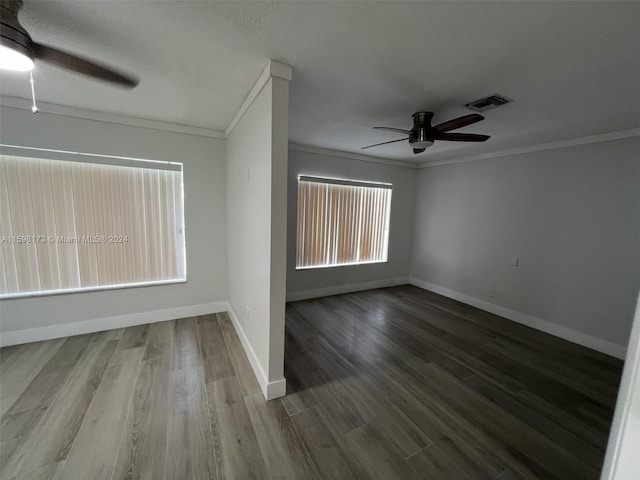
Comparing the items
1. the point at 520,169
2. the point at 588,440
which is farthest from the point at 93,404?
the point at 520,169

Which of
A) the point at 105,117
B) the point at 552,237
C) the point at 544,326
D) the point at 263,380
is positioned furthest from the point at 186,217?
the point at 544,326

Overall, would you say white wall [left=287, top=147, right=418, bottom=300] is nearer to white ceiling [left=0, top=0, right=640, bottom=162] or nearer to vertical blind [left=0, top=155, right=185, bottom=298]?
white ceiling [left=0, top=0, right=640, bottom=162]

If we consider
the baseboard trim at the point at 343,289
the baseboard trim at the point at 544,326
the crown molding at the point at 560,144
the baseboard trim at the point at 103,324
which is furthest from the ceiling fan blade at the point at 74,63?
the baseboard trim at the point at 544,326

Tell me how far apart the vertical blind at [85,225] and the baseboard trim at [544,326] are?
14.5ft

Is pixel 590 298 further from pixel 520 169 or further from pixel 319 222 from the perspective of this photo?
pixel 319 222

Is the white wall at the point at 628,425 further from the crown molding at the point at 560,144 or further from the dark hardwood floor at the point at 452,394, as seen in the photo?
the crown molding at the point at 560,144

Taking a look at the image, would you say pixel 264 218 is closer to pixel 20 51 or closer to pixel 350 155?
pixel 20 51

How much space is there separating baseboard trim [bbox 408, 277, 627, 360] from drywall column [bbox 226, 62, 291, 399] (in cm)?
351

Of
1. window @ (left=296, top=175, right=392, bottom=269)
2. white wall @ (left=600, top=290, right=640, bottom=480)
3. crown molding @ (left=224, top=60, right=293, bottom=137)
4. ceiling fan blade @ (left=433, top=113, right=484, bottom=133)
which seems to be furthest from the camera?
window @ (left=296, top=175, right=392, bottom=269)

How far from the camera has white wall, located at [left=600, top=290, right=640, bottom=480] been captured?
449mm

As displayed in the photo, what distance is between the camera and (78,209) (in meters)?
2.70

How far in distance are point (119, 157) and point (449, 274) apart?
5150mm

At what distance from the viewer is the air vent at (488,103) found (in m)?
2.06

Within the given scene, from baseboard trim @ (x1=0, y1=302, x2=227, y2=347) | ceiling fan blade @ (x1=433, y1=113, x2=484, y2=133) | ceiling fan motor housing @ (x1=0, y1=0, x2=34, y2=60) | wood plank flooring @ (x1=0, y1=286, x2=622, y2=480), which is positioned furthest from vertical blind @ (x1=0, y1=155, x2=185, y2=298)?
ceiling fan blade @ (x1=433, y1=113, x2=484, y2=133)
